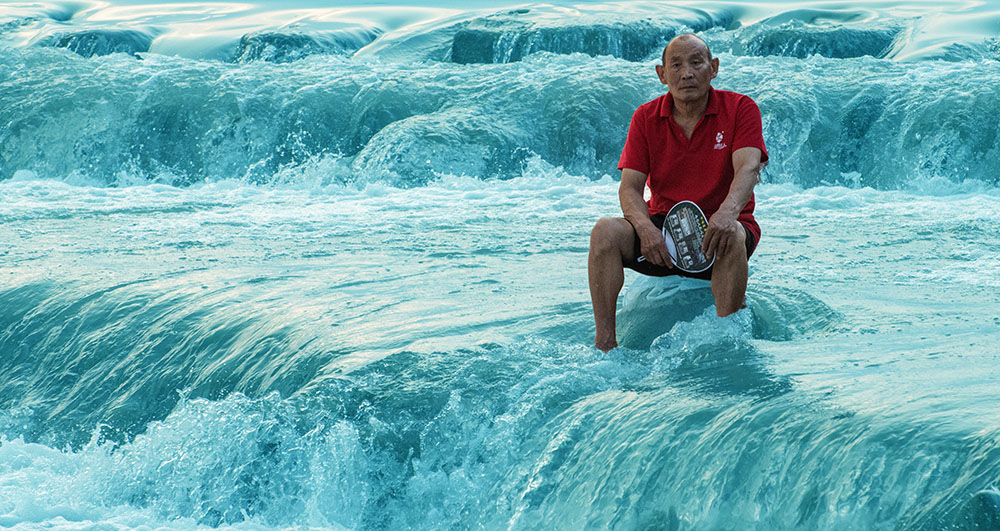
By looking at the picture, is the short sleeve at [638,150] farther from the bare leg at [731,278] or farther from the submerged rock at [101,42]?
the submerged rock at [101,42]

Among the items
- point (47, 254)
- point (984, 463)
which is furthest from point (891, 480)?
point (47, 254)

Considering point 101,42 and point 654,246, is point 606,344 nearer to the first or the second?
point 654,246

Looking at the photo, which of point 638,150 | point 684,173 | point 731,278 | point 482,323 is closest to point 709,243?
point 731,278

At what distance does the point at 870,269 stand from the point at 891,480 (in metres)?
2.64

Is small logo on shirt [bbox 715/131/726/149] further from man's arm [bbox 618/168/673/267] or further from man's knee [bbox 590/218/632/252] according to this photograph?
man's knee [bbox 590/218/632/252]

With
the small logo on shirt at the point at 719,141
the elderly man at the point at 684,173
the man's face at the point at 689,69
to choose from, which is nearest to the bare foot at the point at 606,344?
the elderly man at the point at 684,173

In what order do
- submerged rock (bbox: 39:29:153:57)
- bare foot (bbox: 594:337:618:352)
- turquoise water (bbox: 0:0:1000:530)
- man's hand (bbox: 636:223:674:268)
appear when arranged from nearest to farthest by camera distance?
turquoise water (bbox: 0:0:1000:530), man's hand (bbox: 636:223:674:268), bare foot (bbox: 594:337:618:352), submerged rock (bbox: 39:29:153:57)

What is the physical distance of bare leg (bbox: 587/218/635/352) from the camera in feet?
11.9

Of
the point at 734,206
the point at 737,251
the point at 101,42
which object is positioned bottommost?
the point at 101,42

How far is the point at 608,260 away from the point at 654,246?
0.17 metres

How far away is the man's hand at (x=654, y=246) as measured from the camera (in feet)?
11.7

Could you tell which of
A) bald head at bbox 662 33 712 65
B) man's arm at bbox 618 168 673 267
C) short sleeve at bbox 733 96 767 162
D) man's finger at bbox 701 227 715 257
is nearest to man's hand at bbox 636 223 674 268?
man's arm at bbox 618 168 673 267

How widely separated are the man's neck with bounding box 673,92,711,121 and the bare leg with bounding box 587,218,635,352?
405mm

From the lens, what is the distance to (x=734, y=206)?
347 cm
